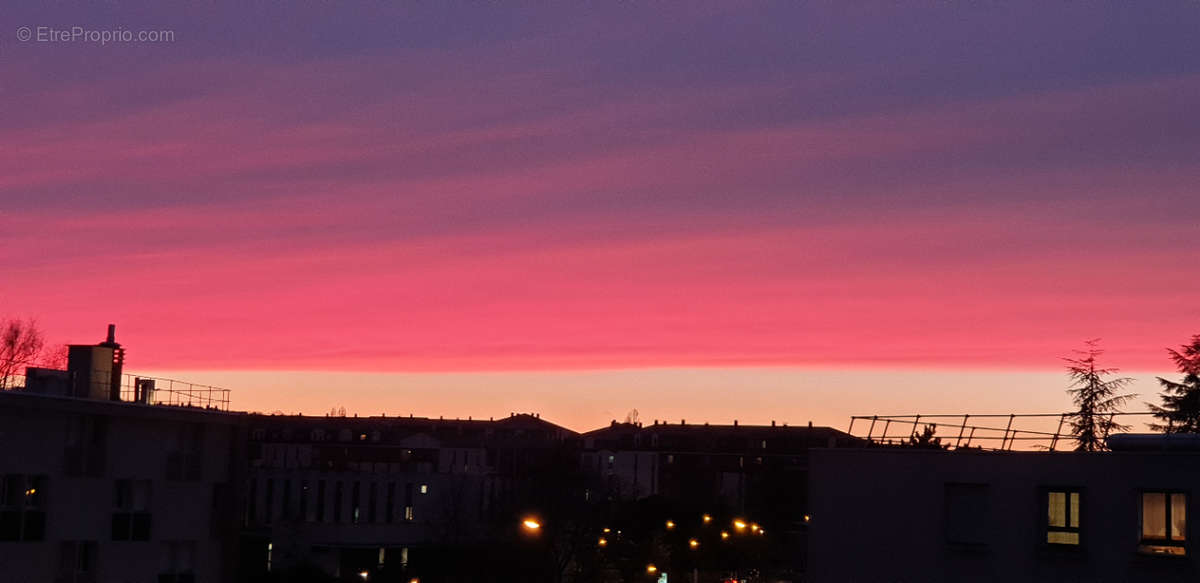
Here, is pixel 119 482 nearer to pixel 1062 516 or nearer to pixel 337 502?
pixel 1062 516

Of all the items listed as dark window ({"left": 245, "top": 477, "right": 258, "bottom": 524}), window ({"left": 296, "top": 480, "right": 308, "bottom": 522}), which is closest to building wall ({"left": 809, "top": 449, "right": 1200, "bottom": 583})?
window ({"left": 296, "top": 480, "right": 308, "bottom": 522})

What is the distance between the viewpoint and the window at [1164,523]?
31047 millimetres

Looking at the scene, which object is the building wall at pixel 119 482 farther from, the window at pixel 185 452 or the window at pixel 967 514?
the window at pixel 967 514

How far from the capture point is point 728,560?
101 m

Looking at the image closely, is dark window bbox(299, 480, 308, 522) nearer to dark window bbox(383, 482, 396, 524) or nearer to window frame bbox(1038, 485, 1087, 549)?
dark window bbox(383, 482, 396, 524)

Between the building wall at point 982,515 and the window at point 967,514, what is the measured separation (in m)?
0.02

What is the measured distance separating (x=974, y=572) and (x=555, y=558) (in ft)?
197

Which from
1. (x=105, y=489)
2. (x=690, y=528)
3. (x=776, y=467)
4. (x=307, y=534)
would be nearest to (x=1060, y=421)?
(x=105, y=489)

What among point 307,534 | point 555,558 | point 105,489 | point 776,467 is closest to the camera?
point 105,489

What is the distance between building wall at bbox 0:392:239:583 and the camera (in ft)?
174

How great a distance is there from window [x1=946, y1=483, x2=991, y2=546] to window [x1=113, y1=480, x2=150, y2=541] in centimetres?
3648

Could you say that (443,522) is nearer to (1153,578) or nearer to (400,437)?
(400,437)

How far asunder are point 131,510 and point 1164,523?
4208cm

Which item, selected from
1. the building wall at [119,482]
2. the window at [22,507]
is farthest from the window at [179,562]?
the window at [22,507]
